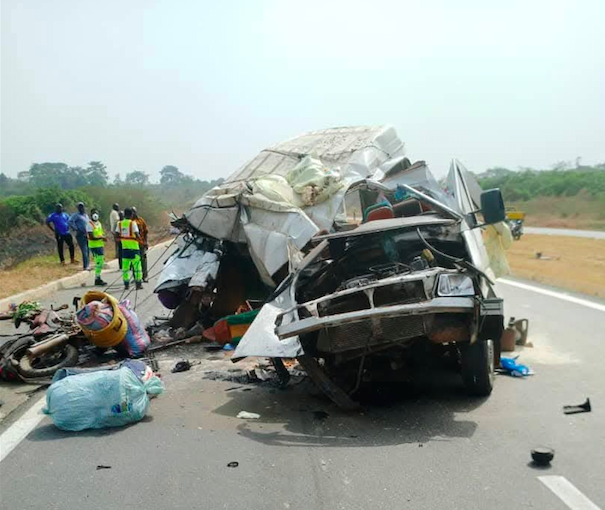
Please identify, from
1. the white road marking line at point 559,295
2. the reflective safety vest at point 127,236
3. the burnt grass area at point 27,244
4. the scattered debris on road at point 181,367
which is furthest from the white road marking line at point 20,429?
the burnt grass area at point 27,244

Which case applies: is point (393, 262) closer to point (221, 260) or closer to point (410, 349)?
point (410, 349)

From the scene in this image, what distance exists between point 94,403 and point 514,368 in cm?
422

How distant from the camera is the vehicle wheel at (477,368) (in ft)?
19.3

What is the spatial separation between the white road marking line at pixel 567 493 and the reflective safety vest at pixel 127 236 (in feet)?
36.6

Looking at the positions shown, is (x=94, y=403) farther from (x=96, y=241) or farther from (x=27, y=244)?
(x=27, y=244)

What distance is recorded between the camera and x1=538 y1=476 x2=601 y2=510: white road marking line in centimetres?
384

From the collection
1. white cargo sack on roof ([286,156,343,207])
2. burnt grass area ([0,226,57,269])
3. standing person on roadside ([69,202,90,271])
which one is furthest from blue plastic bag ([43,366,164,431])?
burnt grass area ([0,226,57,269])

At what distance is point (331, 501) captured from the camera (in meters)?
3.98

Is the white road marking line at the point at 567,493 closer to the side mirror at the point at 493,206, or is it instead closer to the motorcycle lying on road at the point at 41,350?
the side mirror at the point at 493,206

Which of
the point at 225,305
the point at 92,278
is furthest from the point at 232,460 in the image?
the point at 92,278

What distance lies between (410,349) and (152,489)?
2.83 m

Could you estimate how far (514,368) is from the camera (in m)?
7.19

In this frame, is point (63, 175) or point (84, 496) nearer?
point (84, 496)

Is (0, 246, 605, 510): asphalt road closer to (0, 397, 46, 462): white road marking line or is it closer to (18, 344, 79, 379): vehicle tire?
(0, 397, 46, 462): white road marking line
